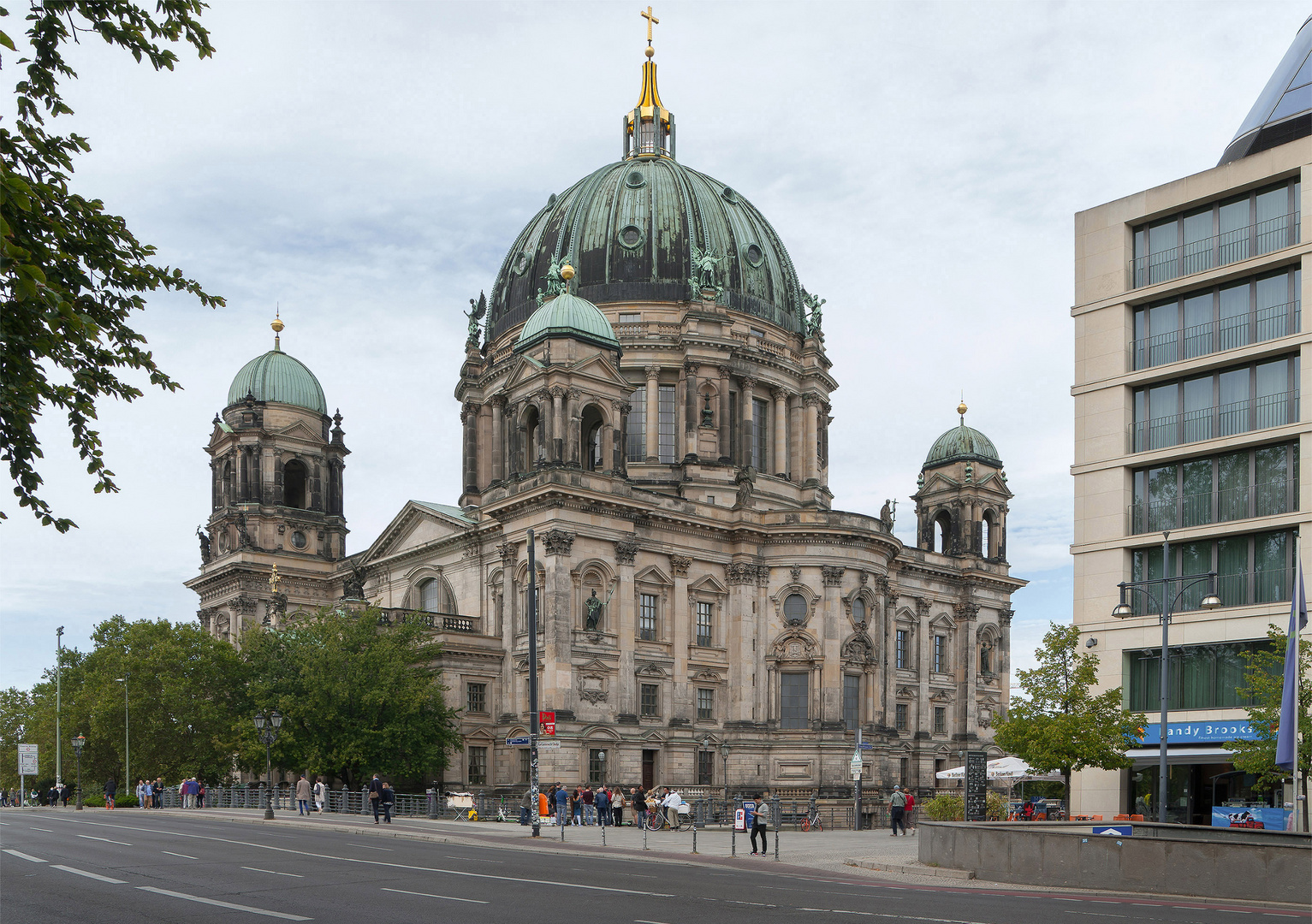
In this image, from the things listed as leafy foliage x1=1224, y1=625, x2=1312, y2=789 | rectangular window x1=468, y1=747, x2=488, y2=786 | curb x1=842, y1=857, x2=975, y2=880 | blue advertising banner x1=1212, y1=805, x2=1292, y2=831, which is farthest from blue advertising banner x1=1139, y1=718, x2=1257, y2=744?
rectangular window x1=468, y1=747, x2=488, y2=786

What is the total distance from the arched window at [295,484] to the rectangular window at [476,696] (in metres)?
25.6

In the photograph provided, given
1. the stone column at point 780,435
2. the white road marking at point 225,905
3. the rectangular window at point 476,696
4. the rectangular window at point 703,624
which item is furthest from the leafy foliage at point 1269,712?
the stone column at point 780,435

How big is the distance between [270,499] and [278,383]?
718cm

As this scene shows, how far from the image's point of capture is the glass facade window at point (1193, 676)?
39.5 meters

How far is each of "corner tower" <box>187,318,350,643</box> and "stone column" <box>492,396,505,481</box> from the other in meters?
14.5

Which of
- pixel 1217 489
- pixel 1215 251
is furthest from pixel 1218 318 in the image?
pixel 1217 489

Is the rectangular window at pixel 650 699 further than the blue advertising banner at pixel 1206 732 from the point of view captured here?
Yes

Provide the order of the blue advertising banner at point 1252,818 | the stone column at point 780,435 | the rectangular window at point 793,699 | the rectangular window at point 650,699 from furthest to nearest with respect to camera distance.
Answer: the stone column at point 780,435
the rectangular window at point 793,699
the rectangular window at point 650,699
the blue advertising banner at point 1252,818

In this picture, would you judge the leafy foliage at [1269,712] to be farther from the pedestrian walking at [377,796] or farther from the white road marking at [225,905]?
the pedestrian walking at [377,796]

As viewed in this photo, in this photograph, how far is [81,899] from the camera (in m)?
20.3

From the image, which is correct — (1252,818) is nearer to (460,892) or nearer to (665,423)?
(460,892)

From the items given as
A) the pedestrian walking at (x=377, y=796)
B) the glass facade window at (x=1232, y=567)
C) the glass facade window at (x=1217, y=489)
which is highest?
the glass facade window at (x=1217, y=489)

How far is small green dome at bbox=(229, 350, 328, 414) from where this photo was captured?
81.2 meters

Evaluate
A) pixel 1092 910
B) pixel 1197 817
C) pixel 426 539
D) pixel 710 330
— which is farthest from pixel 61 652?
pixel 1092 910
